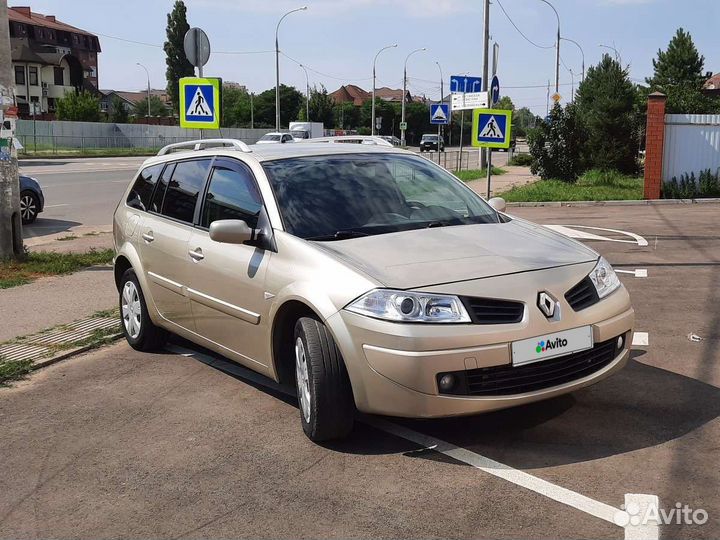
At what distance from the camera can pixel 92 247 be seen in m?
12.8

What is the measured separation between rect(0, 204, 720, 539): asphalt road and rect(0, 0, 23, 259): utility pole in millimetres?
4666

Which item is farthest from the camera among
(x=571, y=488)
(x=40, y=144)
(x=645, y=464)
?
(x=40, y=144)

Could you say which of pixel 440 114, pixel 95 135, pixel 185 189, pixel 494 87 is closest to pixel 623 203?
pixel 494 87

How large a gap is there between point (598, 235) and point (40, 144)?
169ft

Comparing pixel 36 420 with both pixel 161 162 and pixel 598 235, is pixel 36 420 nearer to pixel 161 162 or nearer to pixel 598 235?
pixel 161 162

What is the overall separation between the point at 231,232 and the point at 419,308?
1.42 meters

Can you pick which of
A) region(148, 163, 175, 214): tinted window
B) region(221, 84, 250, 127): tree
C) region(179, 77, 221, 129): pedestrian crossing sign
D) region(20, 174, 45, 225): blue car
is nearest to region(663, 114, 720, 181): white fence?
region(179, 77, 221, 129): pedestrian crossing sign

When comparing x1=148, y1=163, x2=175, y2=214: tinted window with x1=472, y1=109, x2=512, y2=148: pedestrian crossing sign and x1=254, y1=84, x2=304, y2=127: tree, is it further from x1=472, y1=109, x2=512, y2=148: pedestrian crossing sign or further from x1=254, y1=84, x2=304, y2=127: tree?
x1=254, y1=84, x2=304, y2=127: tree

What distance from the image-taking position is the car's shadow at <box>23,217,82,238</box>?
15.2 meters

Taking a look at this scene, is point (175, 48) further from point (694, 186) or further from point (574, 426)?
point (574, 426)

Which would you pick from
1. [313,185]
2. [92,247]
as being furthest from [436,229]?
[92,247]

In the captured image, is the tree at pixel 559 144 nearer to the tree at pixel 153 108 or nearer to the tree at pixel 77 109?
the tree at pixel 77 109

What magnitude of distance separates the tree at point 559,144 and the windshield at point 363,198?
64.4ft

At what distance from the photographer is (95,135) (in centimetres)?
6562
